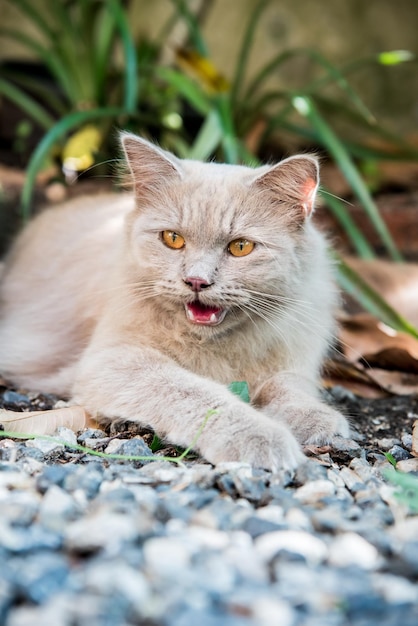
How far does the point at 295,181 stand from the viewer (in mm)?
2072

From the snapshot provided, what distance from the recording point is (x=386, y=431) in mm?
2277

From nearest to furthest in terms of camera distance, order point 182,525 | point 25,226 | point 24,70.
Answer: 1. point 182,525
2. point 25,226
3. point 24,70

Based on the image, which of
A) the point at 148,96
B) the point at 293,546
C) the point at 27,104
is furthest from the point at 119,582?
the point at 148,96

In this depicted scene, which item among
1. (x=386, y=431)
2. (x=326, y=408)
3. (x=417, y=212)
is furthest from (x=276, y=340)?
(x=417, y=212)

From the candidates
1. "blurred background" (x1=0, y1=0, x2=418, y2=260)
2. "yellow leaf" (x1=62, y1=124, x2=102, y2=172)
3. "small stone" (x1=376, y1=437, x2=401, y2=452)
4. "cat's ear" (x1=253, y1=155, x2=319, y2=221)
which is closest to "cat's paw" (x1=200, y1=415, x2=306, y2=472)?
"small stone" (x1=376, y1=437, x2=401, y2=452)

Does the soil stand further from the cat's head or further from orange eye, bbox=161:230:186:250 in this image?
orange eye, bbox=161:230:186:250

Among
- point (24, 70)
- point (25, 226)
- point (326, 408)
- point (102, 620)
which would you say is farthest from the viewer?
point (24, 70)

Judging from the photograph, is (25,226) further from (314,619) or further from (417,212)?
(314,619)

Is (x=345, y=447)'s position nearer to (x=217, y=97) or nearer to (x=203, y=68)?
(x=217, y=97)

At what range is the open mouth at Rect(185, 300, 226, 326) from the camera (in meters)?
1.96

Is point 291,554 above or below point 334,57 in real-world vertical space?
below

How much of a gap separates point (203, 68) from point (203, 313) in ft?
7.88

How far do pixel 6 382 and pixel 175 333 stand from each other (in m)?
0.75

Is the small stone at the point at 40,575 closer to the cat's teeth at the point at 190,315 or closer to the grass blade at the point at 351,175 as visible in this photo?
the cat's teeth at the point at 190,315
